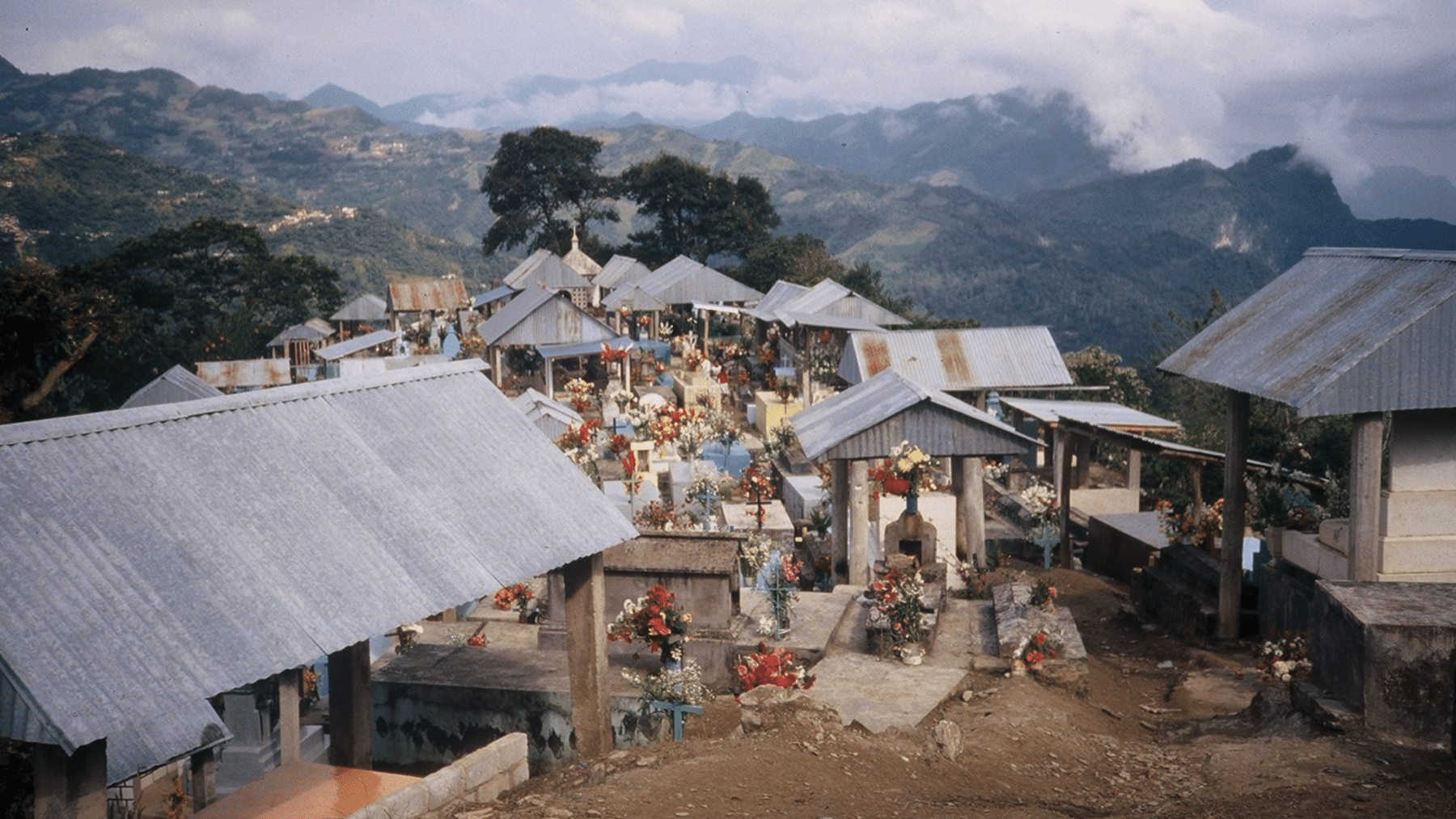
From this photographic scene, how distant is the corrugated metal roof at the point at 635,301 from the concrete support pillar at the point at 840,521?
24.6 metres

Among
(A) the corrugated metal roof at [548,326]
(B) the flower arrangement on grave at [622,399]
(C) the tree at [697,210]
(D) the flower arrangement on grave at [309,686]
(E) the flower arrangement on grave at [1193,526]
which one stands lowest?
(D) the flower arrangement on grave at [309,686]

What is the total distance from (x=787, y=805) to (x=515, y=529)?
308 cm

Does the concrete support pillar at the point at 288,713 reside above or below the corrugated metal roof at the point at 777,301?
below

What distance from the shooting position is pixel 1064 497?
792 inches

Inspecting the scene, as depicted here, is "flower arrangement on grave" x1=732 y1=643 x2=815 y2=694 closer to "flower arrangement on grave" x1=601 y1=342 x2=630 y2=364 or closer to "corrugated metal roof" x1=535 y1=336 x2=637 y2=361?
"flower arrangement on grave" x1=601 y1=342 x2=630 y2=364

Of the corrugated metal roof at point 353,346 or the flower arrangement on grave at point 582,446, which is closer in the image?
the flower arrangement on grave at point 582,446

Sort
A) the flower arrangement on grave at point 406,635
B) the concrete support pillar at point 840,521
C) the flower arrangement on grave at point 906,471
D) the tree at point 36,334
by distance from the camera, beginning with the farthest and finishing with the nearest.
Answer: the tree at point 36,334
the concrete support pillar at point 840,521
the flower arrangement on grave at point 906,471
the flower arrangement on grave at point 406,635

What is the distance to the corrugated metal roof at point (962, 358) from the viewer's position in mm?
28797

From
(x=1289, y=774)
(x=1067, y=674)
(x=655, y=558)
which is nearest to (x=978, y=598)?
(x=1067, y=674)

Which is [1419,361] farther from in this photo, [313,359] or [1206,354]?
[313,359]

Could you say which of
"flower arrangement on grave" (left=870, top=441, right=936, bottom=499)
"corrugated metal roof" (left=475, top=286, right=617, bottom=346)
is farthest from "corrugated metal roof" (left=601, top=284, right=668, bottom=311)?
"flower arrangement on grave" (left=870, top=441, right=936, bottom=499)

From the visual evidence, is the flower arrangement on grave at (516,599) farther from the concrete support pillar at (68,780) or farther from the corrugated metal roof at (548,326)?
the corrugated metal roof at (548,326)

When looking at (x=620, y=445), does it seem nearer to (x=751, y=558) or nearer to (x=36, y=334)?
(x=751, y=558)

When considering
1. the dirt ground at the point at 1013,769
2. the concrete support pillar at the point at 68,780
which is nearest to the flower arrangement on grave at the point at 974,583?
the dirt ground at the point at 1013,769
